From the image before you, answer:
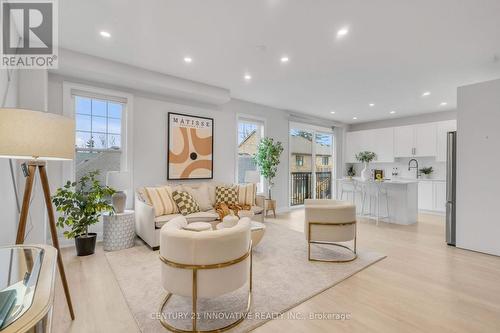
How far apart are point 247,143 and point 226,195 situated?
5.89 feet

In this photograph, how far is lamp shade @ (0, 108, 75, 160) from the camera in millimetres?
1417

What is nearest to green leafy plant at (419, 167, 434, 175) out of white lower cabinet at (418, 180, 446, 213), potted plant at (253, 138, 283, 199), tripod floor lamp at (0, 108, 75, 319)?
white lower cabinet at (418, 180, 446, 213)

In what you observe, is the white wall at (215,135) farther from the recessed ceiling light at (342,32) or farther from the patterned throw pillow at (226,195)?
the recessed ceiling light at (342,32)

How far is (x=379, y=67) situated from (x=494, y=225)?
2770 mm

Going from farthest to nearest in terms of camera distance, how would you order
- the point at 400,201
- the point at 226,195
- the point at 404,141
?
the point at 404,141, the point at 400,201, the point at 226,195

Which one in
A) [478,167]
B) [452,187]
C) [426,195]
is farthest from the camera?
[426,195]

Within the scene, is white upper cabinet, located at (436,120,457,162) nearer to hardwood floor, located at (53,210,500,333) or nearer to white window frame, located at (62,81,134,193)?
hardwood floor, located at (53,210,500,333)

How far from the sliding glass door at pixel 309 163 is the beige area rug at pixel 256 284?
134 inches

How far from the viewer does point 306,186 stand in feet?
24.0

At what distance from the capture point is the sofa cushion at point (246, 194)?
4770 mm

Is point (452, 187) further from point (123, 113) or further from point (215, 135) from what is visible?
point (123, 113)
